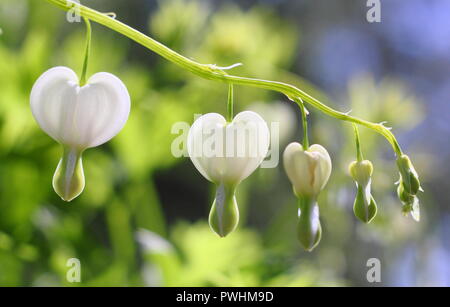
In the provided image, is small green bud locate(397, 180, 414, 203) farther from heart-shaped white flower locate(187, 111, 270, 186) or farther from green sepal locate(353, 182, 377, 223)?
heart-shaped white flower locate(187, 111, 270, 186)

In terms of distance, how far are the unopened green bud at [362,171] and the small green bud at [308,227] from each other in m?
0.06

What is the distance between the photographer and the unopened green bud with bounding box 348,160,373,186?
58 centimetres

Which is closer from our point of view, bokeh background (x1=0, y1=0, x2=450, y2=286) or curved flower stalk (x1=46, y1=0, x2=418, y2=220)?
curved flower stalk (x1=46, y1=0, x2=418, y2=220)

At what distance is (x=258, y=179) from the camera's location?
1.28m

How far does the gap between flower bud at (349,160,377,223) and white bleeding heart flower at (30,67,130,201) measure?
0.23 metres

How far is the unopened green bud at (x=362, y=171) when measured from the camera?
1.90 feet

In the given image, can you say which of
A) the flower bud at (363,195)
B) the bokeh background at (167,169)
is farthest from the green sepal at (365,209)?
the bokeh background at (167,169)

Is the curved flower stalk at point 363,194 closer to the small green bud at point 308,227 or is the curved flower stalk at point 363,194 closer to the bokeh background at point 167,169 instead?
the small green bud at point 308,227

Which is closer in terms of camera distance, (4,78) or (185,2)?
(4,78)

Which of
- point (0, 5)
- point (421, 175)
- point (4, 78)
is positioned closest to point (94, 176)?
point (4, 78)

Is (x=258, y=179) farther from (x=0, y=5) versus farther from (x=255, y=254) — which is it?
(x=0, y=5)

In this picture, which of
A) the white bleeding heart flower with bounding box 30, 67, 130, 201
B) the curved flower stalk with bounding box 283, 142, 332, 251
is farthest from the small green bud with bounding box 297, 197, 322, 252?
the white bleeding heart flower with bounding box 30, 67, 130, 201
